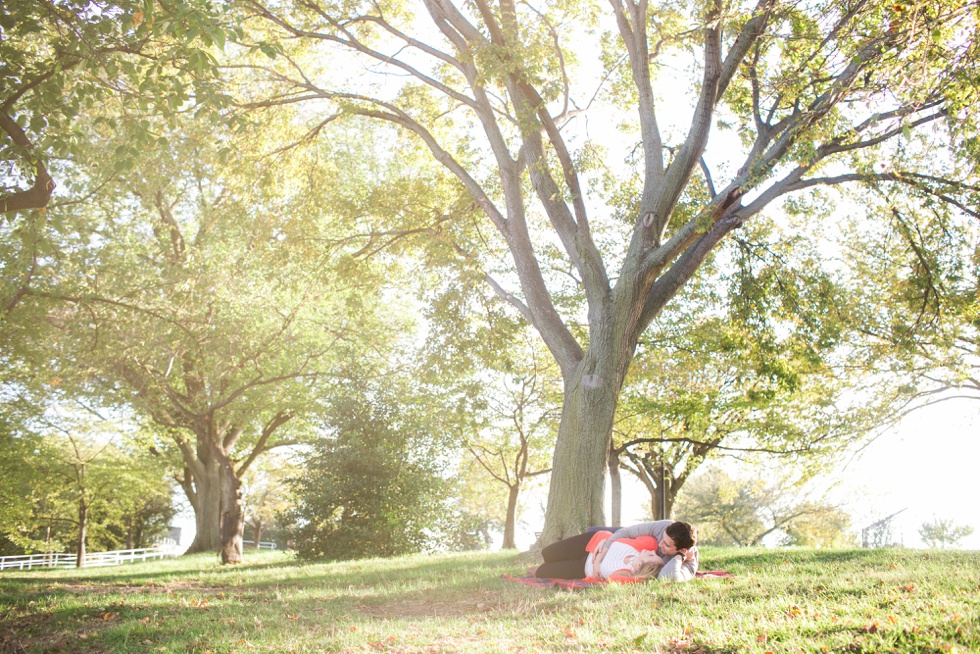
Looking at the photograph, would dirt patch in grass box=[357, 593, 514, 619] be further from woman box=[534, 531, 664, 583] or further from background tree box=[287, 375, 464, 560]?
background tree box=[287, 375, 464, 560]

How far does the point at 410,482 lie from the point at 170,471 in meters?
19.9

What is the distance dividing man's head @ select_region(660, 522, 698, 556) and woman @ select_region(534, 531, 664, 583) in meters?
0.21

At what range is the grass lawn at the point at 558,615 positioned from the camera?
4898mm

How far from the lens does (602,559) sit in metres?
8.39

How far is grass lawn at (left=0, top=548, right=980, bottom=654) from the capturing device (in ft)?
16.1

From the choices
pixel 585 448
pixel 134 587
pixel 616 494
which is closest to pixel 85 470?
pixel 134 587

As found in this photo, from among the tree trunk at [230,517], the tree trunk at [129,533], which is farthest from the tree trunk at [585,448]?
the tree trunk at [129,533]

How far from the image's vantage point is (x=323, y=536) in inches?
715

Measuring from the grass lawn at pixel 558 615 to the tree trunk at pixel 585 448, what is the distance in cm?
123

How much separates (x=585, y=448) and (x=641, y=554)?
3117 millimetres

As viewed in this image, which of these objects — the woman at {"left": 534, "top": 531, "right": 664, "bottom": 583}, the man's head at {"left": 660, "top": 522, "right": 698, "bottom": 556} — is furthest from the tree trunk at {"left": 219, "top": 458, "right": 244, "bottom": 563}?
the man's head at {"left": 660, "top": 522, "right": 698, "bottom": 556}

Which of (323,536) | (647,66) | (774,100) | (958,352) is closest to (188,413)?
(323,536)

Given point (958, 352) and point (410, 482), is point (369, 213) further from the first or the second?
point (958, 352)

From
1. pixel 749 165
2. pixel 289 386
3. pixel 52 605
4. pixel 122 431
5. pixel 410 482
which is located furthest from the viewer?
pixel 122 431
